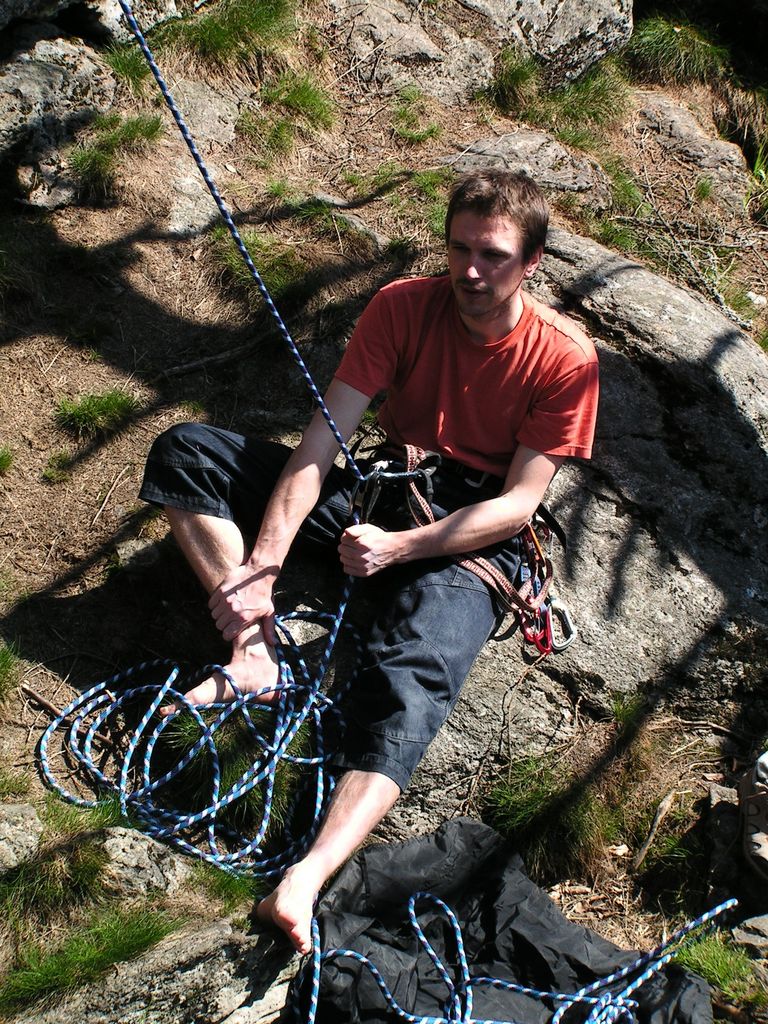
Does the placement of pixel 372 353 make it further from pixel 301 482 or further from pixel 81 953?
pixel 81 953


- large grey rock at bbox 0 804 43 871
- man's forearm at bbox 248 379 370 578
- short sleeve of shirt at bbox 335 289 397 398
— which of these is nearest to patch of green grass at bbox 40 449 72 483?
man's forearm at bbox 248 379 370 578

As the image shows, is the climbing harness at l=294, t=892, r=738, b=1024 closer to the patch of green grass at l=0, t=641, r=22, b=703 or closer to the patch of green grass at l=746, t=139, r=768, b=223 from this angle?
the patch of green grass at l=0, t=641, r=22, b=703

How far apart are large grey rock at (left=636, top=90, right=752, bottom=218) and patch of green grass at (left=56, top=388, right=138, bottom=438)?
4.37 metres

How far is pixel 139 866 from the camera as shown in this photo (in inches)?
123

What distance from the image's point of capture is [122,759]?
3.54 metres

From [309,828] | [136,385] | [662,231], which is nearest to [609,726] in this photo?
[309,828]

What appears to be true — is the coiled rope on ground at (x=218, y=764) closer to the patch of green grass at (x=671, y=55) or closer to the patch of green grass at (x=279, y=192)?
the patch of green grass at (x=279, y=192)

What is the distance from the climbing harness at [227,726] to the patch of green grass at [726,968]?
1.19 m

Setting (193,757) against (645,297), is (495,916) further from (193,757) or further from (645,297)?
(645,297)

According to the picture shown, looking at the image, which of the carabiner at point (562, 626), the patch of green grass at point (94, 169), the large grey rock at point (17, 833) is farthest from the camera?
the patch of green grass at point (94, 169)

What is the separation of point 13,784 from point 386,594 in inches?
57.0

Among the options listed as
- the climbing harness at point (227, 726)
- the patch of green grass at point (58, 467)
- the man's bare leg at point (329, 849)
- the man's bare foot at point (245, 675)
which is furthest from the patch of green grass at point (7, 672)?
the man's bare leg at point (329, 849)

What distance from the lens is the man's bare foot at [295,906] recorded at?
2.80m

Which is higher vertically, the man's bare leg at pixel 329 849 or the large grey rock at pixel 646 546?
the large grey rock at pixel 646 546
